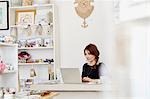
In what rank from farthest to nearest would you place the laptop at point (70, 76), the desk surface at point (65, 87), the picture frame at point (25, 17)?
the picture frame at point (25, 17) < the laptop at point (70, 76) < the desk surface at point (65, 87)

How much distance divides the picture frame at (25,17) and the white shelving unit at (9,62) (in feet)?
3.67

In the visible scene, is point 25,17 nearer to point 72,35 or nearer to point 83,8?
point 72,35

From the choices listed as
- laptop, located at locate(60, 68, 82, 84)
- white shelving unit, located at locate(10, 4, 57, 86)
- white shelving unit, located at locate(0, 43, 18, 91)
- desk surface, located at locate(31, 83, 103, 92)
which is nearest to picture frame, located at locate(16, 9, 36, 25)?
white shelving unit, located at locate(10, 4, 57, 86)

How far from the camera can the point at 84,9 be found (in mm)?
3844

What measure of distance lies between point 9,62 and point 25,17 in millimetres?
1256

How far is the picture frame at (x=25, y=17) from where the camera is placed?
3.96m

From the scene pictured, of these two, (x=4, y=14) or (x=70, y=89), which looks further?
(x=4, y=14)

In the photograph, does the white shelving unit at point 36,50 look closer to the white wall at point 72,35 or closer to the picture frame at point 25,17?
the picture frame at point 25,17

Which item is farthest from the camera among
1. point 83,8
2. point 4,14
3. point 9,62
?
point 4,14

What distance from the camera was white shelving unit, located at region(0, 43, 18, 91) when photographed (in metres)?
2.79

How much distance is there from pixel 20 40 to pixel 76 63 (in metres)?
0.87

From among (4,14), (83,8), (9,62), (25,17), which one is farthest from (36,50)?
(9,62)

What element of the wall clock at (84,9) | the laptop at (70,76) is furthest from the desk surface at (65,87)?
the wall clock at (84,9)

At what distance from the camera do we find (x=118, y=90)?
346 mm
